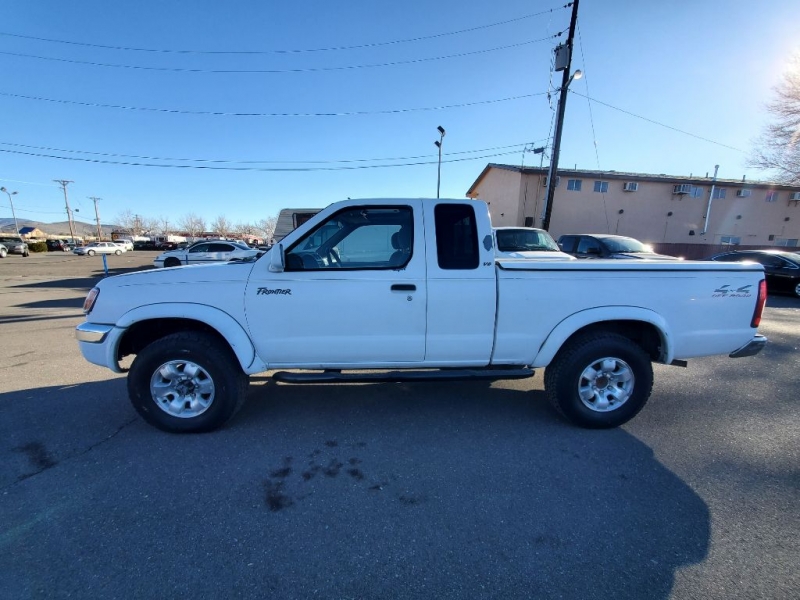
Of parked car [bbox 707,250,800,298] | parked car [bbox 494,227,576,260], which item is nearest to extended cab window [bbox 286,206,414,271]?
parked car [bbox 494,227,576,260]

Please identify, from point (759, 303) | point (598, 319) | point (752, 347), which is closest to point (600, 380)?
point (598, 319)

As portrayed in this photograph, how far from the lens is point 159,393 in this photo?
9.92 feet

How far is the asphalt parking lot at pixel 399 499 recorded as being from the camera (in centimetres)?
177

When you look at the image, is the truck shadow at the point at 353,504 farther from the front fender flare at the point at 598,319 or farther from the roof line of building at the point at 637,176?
the roof line of building at the point at 637,176

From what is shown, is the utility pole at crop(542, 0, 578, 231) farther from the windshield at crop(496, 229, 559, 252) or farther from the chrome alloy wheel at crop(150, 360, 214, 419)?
the chrome alloy wheel at crop(150, 360, 214, 419)

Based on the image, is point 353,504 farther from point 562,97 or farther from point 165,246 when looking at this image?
point 165,246

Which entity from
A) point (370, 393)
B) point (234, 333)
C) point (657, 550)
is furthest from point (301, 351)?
point (657, 550)

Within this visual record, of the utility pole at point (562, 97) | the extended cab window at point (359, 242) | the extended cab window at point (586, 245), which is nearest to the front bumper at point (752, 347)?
the extended cab window at point (359, 242)

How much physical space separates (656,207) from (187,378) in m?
32.7

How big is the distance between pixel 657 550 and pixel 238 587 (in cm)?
229

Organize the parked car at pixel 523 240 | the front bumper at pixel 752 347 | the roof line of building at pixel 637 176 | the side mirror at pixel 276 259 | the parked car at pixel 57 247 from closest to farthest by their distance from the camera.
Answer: the side mirror at pixel 276 259
the front bumper at pixel 752 347
the parked car at pixel 523 240
the roof line of building at pixel 637 176
the parked car at pixel 57 247

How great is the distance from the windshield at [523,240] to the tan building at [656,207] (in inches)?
679

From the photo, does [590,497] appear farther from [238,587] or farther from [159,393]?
[159,393]

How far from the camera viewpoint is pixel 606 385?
3211 millimetres
